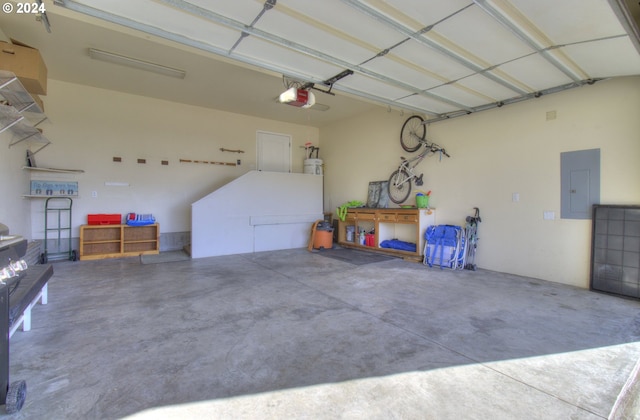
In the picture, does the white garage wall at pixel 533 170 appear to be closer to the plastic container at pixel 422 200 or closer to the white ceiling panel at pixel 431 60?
the plastic container at pixel 422 200

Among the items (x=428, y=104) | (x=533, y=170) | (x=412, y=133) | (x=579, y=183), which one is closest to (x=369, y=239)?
(x=412, y=133)

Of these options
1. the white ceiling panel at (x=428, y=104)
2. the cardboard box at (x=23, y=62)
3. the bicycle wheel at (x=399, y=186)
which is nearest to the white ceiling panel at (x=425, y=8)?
the white ceiling panel at (x=428, y=104)

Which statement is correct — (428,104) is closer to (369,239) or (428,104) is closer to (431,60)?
(431,60)

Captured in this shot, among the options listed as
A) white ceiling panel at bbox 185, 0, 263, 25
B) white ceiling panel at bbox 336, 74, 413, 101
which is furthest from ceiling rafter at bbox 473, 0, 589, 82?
white ceiling panel at bbox 185, 0, 263, 25

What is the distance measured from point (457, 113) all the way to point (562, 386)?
4.73 metres

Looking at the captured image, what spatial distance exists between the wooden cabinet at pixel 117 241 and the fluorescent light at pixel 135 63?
314 cm

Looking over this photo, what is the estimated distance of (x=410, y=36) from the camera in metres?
2.88

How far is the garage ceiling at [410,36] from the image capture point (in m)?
2.47

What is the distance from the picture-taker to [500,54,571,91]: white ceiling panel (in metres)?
3.40

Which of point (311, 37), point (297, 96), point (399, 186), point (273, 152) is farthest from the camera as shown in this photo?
point (273, 152)

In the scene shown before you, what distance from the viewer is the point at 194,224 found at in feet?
20.0

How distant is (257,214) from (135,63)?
12.0ft

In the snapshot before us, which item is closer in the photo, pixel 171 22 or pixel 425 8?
pixel 425 8

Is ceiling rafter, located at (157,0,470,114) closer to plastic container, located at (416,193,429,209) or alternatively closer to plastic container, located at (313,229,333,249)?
plastic container, located at (416,193,429,209)
